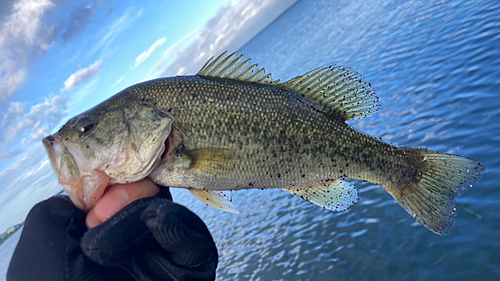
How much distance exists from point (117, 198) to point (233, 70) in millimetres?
1989

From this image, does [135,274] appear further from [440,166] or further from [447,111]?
[447,111]

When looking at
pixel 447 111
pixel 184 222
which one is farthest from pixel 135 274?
pixel 447 111

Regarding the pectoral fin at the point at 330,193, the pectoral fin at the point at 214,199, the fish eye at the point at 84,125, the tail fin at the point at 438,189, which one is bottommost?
the tail fin at the point at 438,189

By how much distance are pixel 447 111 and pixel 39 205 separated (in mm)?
12735

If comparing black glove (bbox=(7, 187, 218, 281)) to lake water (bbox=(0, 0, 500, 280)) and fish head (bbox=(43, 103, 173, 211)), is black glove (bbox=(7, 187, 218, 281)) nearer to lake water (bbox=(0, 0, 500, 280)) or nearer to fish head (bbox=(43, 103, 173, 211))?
fish head (bbox=(43, 103, 173, 211))

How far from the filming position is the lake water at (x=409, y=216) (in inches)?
285

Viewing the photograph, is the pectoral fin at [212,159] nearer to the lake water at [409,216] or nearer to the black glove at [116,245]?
the black glove at [116,245]

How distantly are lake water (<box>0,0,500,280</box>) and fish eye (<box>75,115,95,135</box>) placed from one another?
807cm

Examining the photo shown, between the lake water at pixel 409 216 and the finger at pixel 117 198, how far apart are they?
24.0ft

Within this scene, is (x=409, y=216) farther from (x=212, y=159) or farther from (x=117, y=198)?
(x=117, y=198)

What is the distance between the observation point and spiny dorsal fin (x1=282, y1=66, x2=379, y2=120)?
363 cm

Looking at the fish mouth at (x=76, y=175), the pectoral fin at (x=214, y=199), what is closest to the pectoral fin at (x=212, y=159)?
the pectoral fin at (x=214, y=199)

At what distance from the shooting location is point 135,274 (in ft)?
9.48

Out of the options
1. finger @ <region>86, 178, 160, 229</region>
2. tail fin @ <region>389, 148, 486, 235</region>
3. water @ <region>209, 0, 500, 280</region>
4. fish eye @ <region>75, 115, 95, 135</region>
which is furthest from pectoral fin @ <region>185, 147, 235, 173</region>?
water @ <region>209, 0, 500, 280</region>
